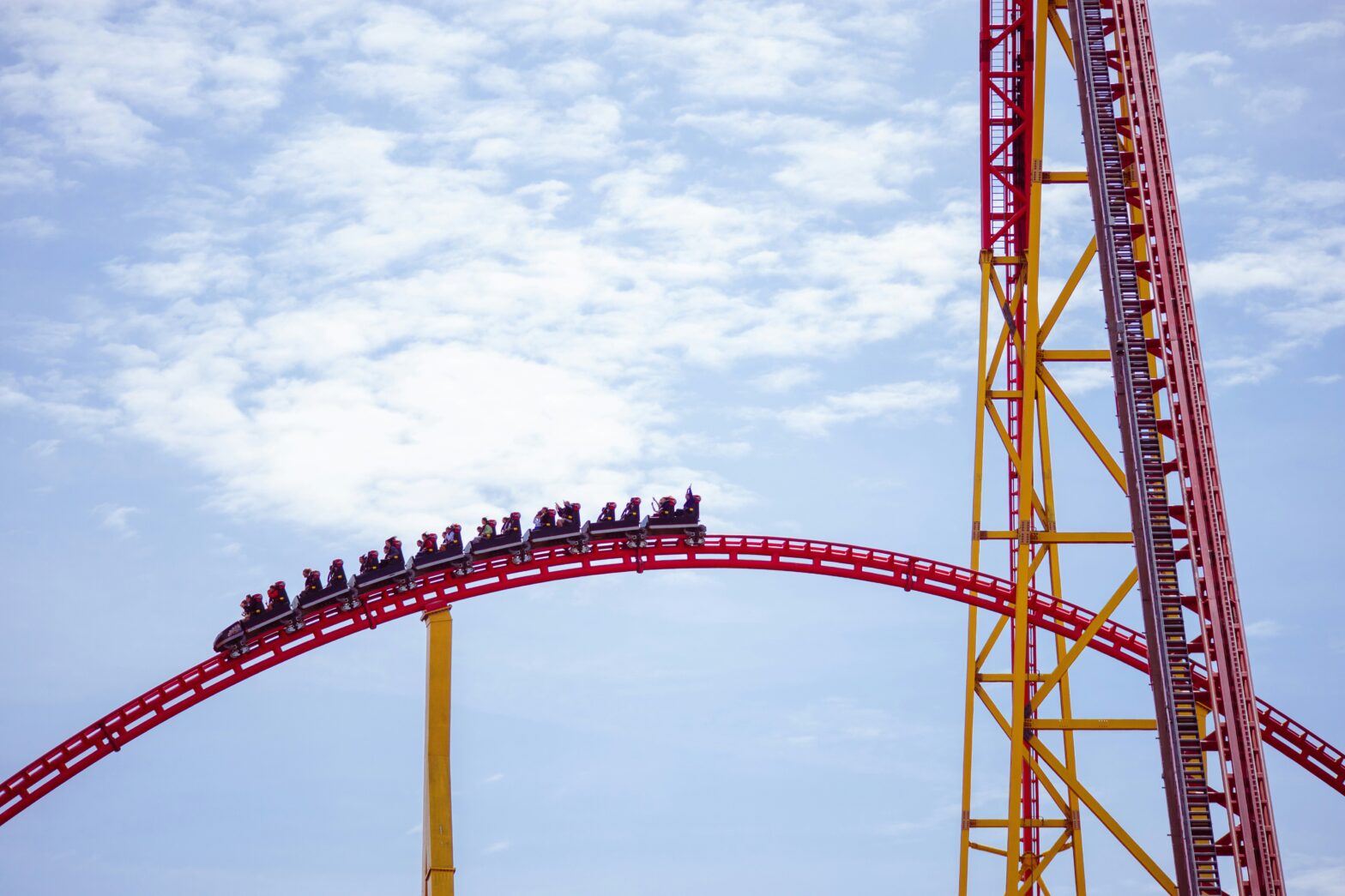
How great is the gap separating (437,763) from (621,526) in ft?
12.6

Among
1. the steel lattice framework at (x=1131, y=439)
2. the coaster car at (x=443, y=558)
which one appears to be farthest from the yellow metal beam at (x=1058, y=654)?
the coaster car at (x=443, y=558)

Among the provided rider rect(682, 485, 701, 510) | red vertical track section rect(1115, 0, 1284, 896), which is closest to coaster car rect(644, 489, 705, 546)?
rider rect(682, 485, 701, 510)

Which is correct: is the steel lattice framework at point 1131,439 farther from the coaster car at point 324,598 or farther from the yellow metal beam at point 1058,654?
the coaster car at point 324,598

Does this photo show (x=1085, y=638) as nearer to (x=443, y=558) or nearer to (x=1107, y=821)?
(x=1107, y=821)

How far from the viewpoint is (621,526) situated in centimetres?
2009

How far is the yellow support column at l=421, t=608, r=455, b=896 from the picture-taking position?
1722 cm

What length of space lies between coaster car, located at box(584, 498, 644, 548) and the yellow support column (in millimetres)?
2199

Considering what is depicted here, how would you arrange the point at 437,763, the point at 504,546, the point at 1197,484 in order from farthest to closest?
the point at 504,546, the point at 437,763, the point at 1197,484

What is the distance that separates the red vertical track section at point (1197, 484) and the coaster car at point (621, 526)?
686 centimetres

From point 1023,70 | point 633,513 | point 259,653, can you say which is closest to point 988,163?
point 1023,70

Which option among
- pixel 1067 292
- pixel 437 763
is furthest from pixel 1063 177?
pixel 437 763

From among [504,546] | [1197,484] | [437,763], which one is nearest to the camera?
[1197,484]

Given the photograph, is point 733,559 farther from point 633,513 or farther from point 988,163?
point 988,163

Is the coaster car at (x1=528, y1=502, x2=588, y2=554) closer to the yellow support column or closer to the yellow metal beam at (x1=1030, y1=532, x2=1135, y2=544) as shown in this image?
the yellow support column
